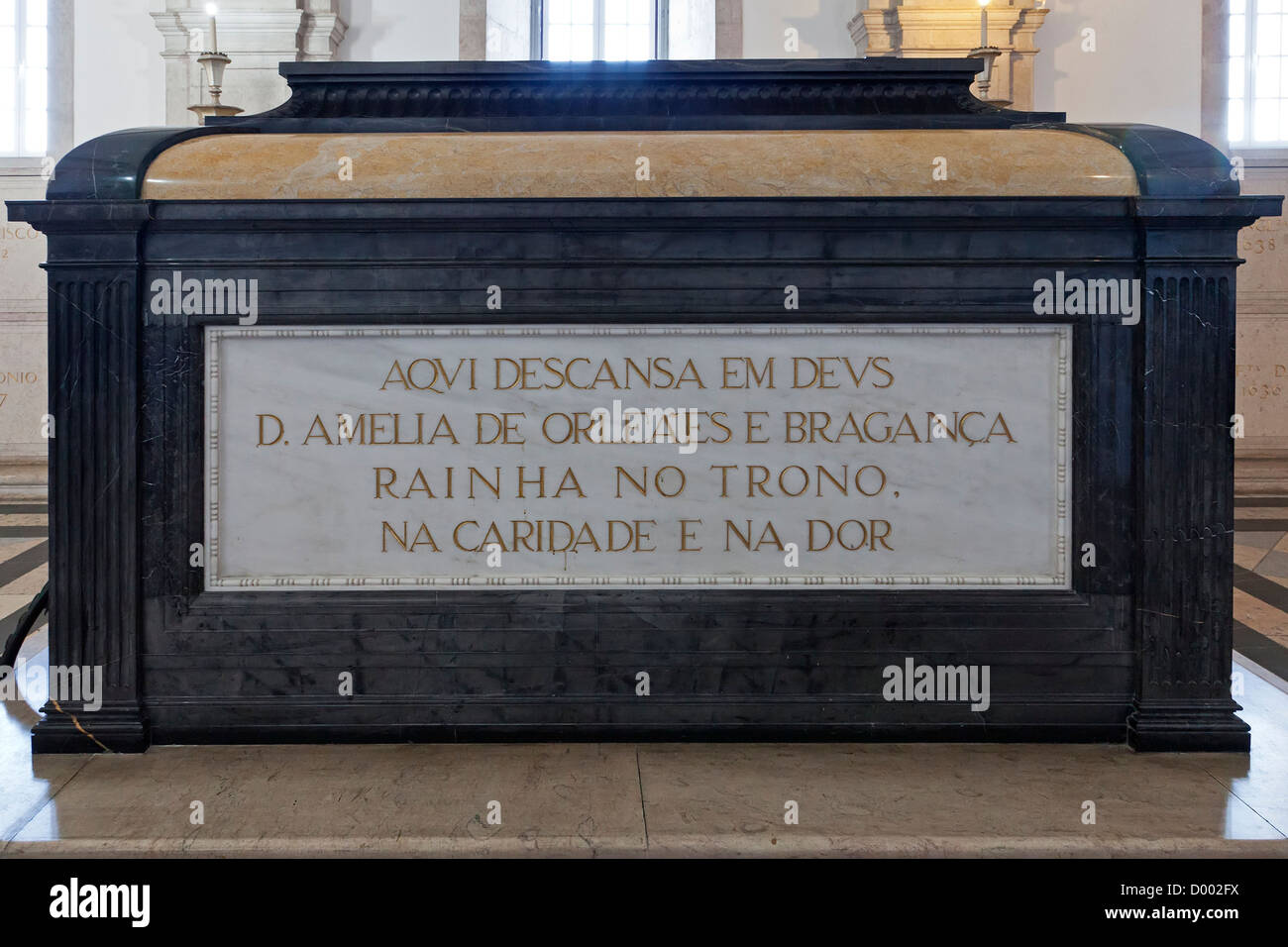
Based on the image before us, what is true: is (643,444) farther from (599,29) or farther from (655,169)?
(599,29)

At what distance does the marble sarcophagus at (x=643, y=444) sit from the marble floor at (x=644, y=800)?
0.11 m

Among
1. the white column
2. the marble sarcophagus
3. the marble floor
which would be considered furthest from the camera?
the white column

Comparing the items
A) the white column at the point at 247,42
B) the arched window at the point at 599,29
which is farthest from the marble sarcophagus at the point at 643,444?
the arched window at the point at 599,29

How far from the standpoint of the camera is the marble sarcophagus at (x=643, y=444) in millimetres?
3221

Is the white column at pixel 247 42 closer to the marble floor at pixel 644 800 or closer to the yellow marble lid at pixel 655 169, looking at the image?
the yellow marble lid at pixel 655 169

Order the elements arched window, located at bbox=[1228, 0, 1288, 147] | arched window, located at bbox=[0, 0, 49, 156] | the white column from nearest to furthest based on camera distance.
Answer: the white column → arched window, located at bbox=[0, 0, 49, 156] → arched window, located at bbox=[1228, 0, 1288, 147]

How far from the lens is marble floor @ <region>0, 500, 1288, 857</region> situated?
264 centimetres

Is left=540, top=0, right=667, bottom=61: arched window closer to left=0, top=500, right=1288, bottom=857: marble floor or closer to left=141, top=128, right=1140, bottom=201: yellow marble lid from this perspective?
left=141, top=128, right=1140, bottom=201: yellow marble lid

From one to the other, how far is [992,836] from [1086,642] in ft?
2.72

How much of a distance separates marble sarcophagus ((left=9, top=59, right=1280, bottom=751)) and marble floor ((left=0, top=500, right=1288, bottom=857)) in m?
0.11

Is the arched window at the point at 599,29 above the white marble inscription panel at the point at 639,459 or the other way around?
above

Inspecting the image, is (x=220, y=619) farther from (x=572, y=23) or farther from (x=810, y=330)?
(x=572, y=23)

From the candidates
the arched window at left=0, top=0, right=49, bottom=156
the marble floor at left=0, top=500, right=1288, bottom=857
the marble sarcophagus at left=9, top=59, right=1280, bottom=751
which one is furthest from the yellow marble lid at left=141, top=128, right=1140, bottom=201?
the arched window at left=0, top=0, right=49, bottom=156

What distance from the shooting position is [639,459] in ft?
10.9
